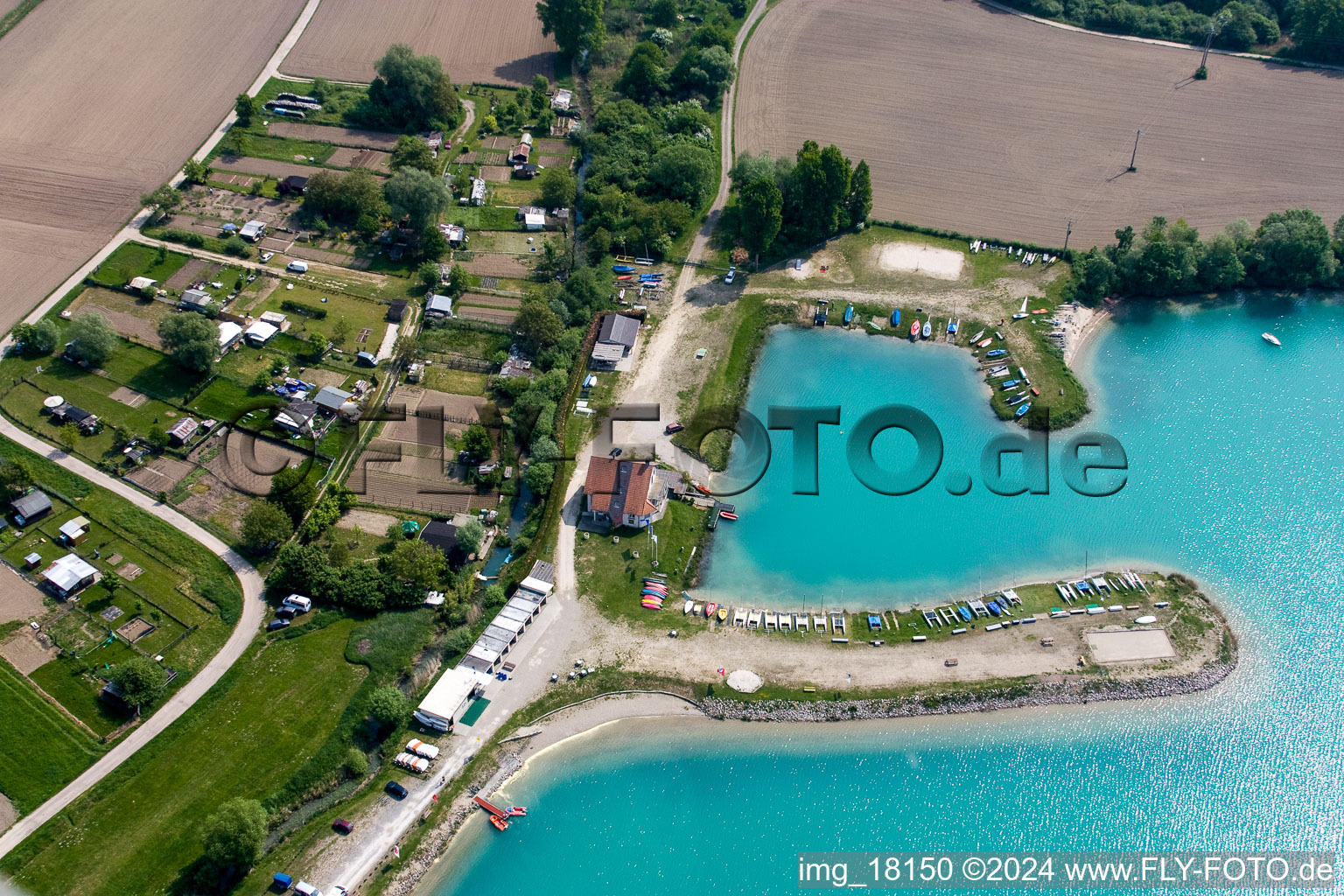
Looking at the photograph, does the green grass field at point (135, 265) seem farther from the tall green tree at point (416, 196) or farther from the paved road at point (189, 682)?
the tall green tree at point (416, 196)

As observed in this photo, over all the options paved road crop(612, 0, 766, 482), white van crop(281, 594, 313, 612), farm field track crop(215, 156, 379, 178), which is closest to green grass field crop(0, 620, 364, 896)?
white van crop(281, 594, 313, 612)

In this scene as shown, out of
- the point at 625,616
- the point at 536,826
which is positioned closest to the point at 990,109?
the point at 625,616

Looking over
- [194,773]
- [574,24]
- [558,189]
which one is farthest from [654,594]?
[574,24]

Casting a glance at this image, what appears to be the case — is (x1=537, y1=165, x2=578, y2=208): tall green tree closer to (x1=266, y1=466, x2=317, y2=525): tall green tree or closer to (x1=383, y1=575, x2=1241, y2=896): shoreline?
(x1=266, y1=466, x2=317, y2=525): tall green tree

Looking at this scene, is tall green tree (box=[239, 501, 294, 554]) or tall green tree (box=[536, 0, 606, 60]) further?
tall green tree (box=[536, 0, 606, 60])

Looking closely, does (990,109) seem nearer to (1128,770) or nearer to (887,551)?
(887,551)

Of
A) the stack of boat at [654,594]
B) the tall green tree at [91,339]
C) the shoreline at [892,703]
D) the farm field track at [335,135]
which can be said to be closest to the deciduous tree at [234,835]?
the shoreline at [892,703]

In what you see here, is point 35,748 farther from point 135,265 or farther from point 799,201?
point 799,201
